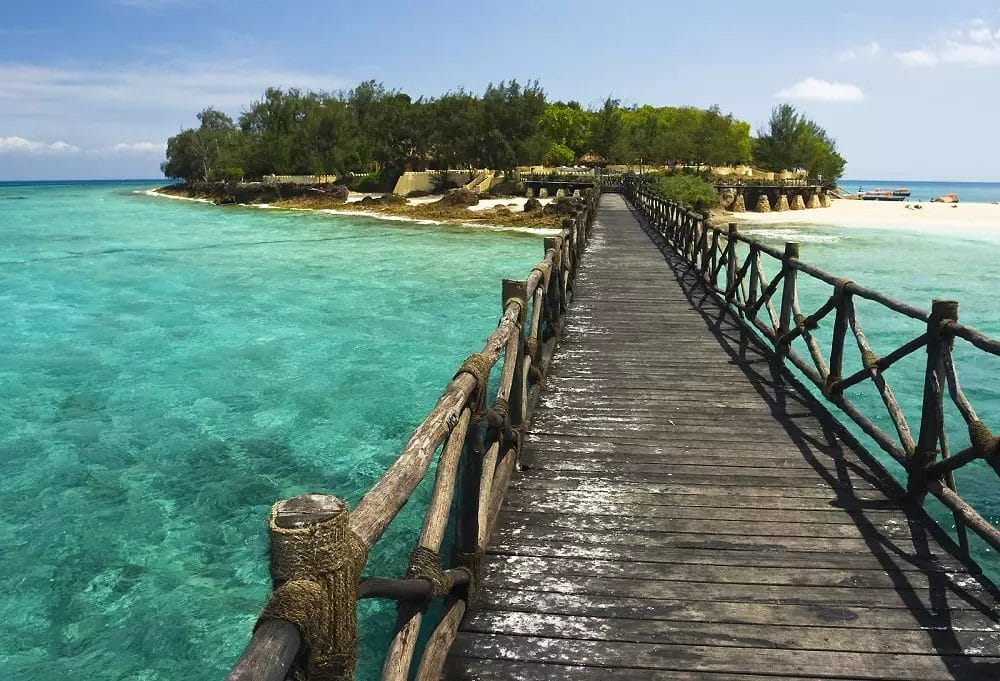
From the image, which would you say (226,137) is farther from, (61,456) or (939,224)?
(61,456)

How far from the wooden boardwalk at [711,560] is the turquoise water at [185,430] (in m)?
2.34

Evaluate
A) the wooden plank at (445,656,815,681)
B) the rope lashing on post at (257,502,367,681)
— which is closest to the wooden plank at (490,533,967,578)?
the wooden plank at (445,656,815,681)

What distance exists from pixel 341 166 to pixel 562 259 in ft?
237

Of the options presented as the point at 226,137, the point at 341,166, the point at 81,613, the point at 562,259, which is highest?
the point at 226,137

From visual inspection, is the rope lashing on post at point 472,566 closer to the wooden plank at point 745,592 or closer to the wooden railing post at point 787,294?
the wooden plank at point 745,592

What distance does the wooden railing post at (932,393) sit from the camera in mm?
4648

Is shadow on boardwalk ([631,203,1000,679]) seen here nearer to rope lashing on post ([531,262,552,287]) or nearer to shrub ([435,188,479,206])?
rope lashing on post ([531,262,552,287])

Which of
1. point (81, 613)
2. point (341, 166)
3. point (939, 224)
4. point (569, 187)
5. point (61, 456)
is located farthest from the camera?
point (341, 166)

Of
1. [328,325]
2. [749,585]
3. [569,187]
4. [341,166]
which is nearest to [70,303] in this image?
[328,325]

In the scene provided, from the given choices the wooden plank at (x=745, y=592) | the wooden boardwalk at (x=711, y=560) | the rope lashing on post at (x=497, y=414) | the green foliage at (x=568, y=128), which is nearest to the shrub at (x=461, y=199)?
the green foliage at (x=568, y=128)

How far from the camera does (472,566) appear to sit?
12.0 feet

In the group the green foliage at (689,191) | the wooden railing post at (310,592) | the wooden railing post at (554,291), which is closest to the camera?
the wooden railing post at (310,592)

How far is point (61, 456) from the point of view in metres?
9.70

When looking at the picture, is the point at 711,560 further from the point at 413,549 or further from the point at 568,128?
the point at 568,128
